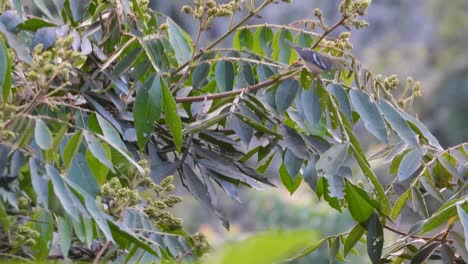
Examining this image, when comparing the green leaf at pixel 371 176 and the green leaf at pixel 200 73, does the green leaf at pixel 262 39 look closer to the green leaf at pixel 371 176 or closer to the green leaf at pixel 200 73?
the green leaf at pixel 200 73

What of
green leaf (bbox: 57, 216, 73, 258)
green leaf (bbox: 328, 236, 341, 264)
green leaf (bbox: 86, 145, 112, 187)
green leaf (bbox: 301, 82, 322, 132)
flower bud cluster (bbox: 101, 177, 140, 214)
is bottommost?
green leaf (bbox: 57, 216, 73, 258)

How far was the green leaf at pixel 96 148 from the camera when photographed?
862 mm

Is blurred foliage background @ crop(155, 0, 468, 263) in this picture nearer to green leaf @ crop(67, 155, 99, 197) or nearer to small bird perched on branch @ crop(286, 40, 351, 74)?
small bird perched on branch @ crop(286, 40, 351, 74)

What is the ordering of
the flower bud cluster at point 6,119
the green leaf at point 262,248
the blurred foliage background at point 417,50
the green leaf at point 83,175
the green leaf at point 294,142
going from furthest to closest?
1. the blurred foliage background at point 417,50
2. the green leaf at point 294,142
3. the green leaf at point 83,175
4. the flower bud cluster at point 6,119
5. the green leaf at point 262,248

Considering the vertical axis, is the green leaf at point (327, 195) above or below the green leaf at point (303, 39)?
below

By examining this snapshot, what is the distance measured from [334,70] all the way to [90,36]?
0.33 meters

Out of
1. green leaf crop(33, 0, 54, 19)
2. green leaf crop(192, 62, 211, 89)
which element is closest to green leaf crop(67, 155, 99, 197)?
green leaf crop(33, 0, 54, 19)

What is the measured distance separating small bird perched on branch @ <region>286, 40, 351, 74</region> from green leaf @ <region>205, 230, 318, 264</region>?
2.01 ft

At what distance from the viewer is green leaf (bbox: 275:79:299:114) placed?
109cm

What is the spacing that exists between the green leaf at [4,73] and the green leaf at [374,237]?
20.4 inches

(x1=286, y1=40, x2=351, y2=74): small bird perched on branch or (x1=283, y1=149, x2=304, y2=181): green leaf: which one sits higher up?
(x1=286, y1=40, x2=351, y2=74): small bird perched on branch

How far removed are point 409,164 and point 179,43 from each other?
0.36 metres

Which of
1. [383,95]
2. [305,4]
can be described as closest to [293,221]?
[383,95]

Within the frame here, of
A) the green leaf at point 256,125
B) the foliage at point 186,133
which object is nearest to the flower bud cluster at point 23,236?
the foliage at point 186,133
